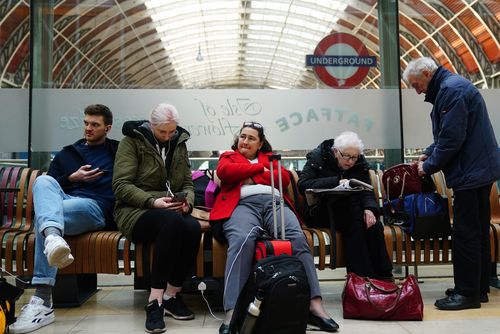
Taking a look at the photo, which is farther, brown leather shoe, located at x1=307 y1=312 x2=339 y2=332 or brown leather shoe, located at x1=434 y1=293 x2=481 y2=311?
brown leather shoe, located at x1=434 y1=293 x2=481 y2=311

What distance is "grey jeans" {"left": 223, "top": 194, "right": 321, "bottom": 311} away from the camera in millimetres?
3158

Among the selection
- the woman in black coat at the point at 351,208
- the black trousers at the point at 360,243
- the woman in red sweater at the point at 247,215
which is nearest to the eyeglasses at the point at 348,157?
the woman in black coat at the point at 351,208

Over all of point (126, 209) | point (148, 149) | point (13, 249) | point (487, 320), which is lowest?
point (487, 320)

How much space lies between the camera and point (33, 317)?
3154mm

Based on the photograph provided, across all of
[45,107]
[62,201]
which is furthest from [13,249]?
[45,107]

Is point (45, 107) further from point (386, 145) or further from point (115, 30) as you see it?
point (386, 145)

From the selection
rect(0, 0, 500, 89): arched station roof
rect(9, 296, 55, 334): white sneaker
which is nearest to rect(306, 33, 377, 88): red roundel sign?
rect(0, 0, 500, 89): arched station roof

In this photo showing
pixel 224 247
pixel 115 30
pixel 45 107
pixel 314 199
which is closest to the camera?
pixel 224 247

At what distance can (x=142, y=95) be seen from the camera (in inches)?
207

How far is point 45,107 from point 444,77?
3.83 m

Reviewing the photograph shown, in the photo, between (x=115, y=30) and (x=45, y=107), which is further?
(x=115, y=30)

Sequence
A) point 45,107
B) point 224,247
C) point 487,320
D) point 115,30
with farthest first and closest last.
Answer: point 115,30
point 45,107
point 224,247
point 487,320

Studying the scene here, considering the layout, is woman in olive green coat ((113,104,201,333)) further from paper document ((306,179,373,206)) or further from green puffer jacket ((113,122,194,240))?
paper document ((306,179,373,206))

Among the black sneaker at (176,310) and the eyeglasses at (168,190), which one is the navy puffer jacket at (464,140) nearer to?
the eyeglasses at (168,190)
